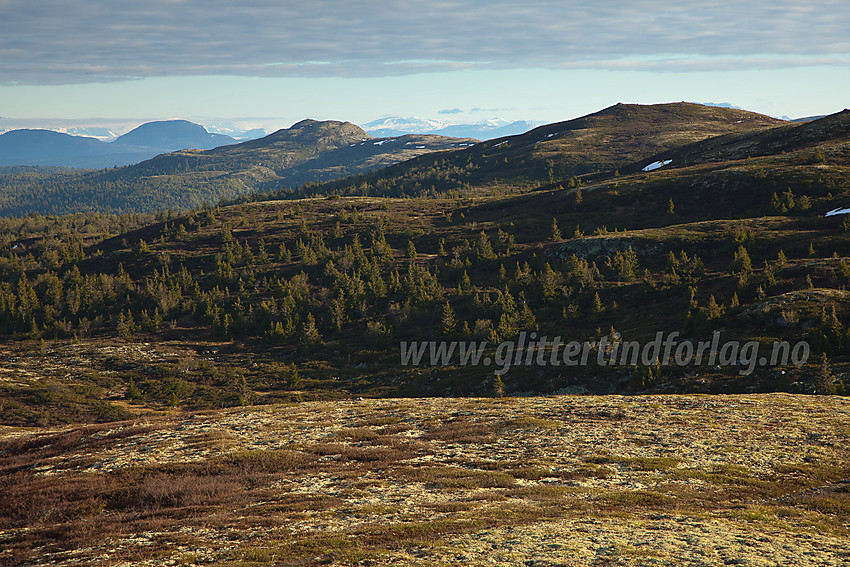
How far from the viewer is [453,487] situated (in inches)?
1014

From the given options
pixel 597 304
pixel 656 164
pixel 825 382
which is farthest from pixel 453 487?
pixel 656 164

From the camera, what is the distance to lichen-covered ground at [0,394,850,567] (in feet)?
58.0

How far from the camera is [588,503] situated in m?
23.0

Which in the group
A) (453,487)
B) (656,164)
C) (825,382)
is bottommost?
(825,382)

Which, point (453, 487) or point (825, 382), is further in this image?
point (825, 382)

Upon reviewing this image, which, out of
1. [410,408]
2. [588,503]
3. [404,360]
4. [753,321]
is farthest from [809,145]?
[588,503]

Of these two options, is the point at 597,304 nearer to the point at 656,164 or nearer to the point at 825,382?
the point at 825,382

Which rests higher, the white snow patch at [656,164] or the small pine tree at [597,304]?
the white snow patch at [656,164]

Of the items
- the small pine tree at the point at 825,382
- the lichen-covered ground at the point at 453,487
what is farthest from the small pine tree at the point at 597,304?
the lichen-covered ground at the point at 453,487

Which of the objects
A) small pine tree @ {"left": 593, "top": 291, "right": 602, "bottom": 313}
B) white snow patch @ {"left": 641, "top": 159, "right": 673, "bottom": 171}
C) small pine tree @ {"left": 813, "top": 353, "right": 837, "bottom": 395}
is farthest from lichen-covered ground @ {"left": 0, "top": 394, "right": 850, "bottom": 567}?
white snow patch @ {"left": 641, "top": 159, "right": 673, "bottom": 171}

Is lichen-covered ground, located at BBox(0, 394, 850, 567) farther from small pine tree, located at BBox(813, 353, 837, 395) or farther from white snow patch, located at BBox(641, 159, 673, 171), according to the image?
white snow patch, located at BBox(641, 159, 673, 171)

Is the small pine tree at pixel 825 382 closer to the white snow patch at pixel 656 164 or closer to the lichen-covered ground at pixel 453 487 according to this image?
the lichen-covered ground at pixel 453 487

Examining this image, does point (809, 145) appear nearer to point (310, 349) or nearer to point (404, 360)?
point (404, 360)

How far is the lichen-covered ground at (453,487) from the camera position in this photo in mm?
17688
